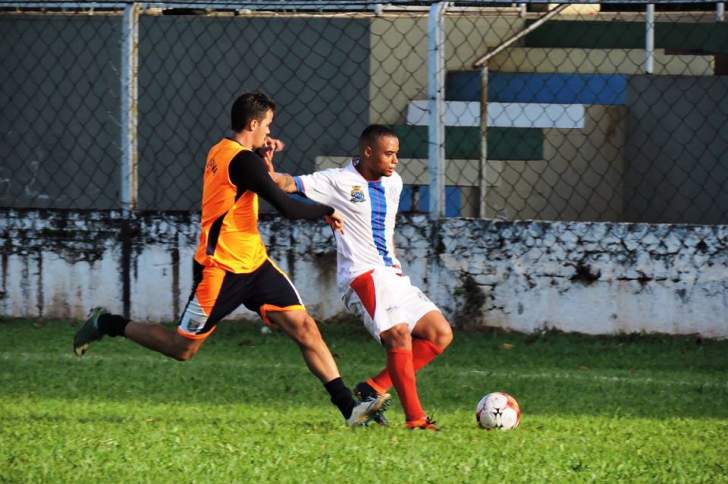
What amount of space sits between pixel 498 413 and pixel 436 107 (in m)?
3.76

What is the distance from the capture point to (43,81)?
13.4 meters

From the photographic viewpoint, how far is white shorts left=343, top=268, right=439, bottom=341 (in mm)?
7152

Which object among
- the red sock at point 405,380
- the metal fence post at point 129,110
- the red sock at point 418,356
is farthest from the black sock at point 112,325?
the metal fence post at point 129,110

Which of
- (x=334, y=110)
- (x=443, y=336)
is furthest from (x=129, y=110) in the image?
(x=443, y=336)

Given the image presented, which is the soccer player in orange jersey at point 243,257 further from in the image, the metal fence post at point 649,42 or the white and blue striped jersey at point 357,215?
the metal fence post at point 649,42

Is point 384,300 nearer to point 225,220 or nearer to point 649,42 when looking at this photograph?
point 225,220

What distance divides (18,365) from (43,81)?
5.11 m

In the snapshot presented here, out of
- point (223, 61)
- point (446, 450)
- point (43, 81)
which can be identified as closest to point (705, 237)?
point (446, 450)

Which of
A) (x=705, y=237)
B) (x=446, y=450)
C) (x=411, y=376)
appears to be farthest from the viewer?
(x=705, y=237)

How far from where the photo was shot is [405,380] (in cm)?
700

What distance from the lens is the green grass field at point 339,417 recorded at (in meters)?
5.77

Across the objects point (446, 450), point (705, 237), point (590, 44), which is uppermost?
point (590, 44)

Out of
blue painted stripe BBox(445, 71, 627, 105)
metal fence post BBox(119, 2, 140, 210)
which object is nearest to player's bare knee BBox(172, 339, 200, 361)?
metal fence post BBox(119, 2, 140, 210)

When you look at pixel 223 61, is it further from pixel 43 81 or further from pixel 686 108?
pixel 686 108
